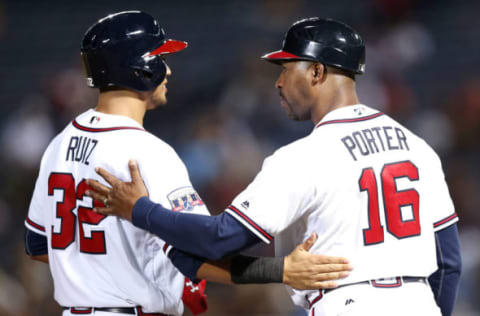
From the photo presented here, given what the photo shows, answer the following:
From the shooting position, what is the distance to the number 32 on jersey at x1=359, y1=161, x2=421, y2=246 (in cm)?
308

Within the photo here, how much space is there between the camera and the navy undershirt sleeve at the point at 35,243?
357cm

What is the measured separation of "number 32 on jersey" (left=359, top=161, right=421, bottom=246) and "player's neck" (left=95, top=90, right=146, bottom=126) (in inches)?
46.0

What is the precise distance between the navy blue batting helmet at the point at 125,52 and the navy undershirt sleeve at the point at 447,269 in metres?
1.68

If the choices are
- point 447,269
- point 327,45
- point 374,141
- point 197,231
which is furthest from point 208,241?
point 447,269

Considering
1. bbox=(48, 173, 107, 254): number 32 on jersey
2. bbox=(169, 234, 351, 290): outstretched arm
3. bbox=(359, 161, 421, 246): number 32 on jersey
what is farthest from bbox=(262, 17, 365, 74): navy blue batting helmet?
bbox=(48, 173, 107, 254): number 32 on jersey

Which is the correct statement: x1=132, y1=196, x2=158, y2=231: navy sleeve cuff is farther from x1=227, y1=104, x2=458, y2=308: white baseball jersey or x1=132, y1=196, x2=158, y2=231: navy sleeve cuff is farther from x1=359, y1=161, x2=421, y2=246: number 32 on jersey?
x1=359, y1=161, x2=421, y2=246: number 32 on jersey

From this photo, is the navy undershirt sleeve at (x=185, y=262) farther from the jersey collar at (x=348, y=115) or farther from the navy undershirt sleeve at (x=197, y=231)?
the jersey collar at (x=348, y=115)

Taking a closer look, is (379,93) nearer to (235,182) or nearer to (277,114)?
(277,114)

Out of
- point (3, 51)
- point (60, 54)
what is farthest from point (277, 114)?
point (3, 51)

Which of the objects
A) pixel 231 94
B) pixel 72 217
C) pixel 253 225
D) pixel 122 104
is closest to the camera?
pixel 253 225

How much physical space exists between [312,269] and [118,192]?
0.95m

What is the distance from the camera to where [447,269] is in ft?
11.6

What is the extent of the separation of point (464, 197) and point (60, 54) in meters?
7.56

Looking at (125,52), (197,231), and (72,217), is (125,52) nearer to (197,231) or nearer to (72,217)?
(72,217)
